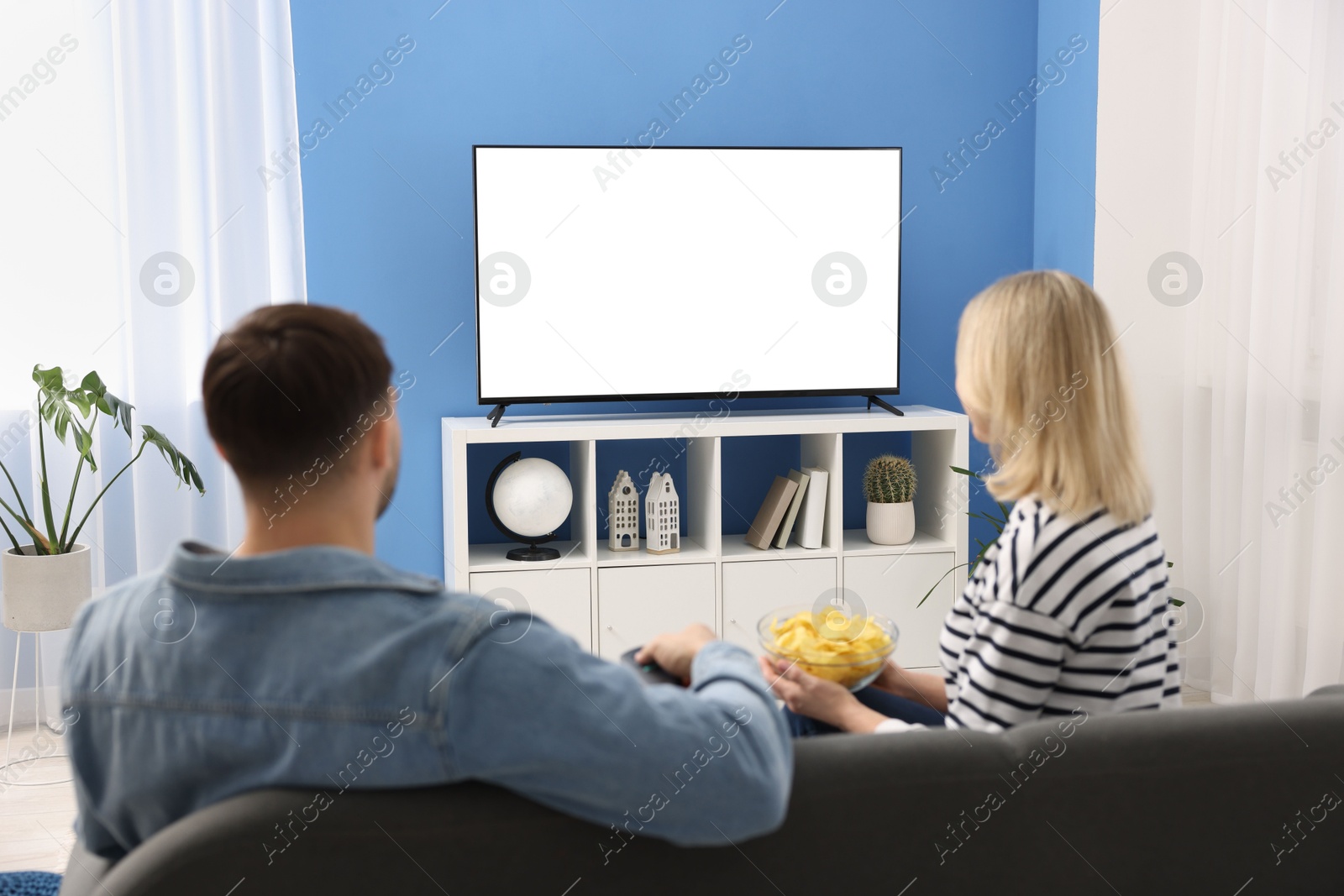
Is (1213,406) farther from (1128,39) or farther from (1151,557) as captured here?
(1151,557)

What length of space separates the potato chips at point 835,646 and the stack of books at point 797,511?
1.80m

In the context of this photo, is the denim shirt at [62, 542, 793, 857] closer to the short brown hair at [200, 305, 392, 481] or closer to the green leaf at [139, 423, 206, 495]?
the short brown hair at [200, 305, 392, 481]

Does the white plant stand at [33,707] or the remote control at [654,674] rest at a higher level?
the remote control at [654,674]

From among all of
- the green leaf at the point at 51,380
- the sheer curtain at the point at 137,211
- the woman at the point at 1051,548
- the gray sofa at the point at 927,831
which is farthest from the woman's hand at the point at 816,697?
the sheer curtain at the point at 137,211

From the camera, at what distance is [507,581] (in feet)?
10.1

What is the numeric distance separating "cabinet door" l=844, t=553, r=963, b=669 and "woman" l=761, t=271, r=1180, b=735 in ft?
6.13

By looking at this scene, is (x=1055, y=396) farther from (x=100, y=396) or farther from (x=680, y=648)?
(x=100, y=396)

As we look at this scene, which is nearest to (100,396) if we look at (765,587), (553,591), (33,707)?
(33,707)

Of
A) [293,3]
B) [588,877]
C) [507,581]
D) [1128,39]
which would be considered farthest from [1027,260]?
[588,877]

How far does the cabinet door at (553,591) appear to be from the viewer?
10.1 feet

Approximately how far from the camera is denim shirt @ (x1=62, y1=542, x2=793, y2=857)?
83 cm

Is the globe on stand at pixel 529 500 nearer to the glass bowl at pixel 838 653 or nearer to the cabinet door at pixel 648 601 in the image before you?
the cabinet door at pixel 648 601

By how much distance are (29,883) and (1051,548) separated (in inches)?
77.0

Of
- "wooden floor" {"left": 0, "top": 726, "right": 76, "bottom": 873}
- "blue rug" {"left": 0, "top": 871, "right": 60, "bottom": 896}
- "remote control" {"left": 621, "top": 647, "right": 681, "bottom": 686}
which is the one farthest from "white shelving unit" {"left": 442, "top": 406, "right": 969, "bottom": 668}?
"remote control" {"left": 621, "top": 647, "right": 681, "bottom": 686}
